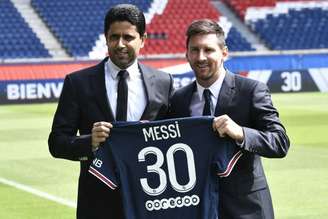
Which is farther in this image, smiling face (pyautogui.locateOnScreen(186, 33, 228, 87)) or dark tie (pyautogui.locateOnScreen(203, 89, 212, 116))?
dark tie (pyautogui.locateOnScreen(203, 89, 212, 116))

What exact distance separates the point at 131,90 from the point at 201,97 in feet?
1.40

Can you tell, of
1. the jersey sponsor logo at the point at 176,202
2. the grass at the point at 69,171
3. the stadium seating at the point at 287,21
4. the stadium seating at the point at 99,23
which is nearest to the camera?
the jersey sponsor logo at the point at 176,202

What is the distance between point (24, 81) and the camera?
28.2m

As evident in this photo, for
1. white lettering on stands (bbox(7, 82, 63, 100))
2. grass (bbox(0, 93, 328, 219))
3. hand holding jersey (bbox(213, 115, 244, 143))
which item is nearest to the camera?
hand holding jersey (bbox(213, 115, 244, 143))

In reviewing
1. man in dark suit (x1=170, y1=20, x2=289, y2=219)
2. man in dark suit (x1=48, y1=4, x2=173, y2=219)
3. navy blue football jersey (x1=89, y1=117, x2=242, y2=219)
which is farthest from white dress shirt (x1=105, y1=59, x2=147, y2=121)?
man in dark suit (x1=170, y1=20, x2=289, y2=219)

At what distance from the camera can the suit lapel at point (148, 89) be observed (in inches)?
193

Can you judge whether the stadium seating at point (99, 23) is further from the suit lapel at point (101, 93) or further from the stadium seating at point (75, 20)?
the suit lapel at point (101, 93)

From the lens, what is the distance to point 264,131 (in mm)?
4633

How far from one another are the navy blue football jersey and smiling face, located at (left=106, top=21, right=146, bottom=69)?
1.26ft

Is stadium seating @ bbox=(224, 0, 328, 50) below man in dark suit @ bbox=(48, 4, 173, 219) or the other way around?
below

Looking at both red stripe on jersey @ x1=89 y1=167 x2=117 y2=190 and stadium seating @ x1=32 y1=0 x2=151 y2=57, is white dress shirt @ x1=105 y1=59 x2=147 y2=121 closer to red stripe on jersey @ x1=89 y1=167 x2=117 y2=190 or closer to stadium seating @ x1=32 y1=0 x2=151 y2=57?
red stripe on jersey @ x1=89 y1=167 x2=117 y2=190

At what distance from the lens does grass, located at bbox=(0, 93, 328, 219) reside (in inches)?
388

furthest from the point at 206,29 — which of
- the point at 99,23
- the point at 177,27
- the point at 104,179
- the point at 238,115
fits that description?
the point at 177,27

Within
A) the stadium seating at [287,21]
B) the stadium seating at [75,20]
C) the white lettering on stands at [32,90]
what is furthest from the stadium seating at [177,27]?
the white lettering on stands at [32,90]
